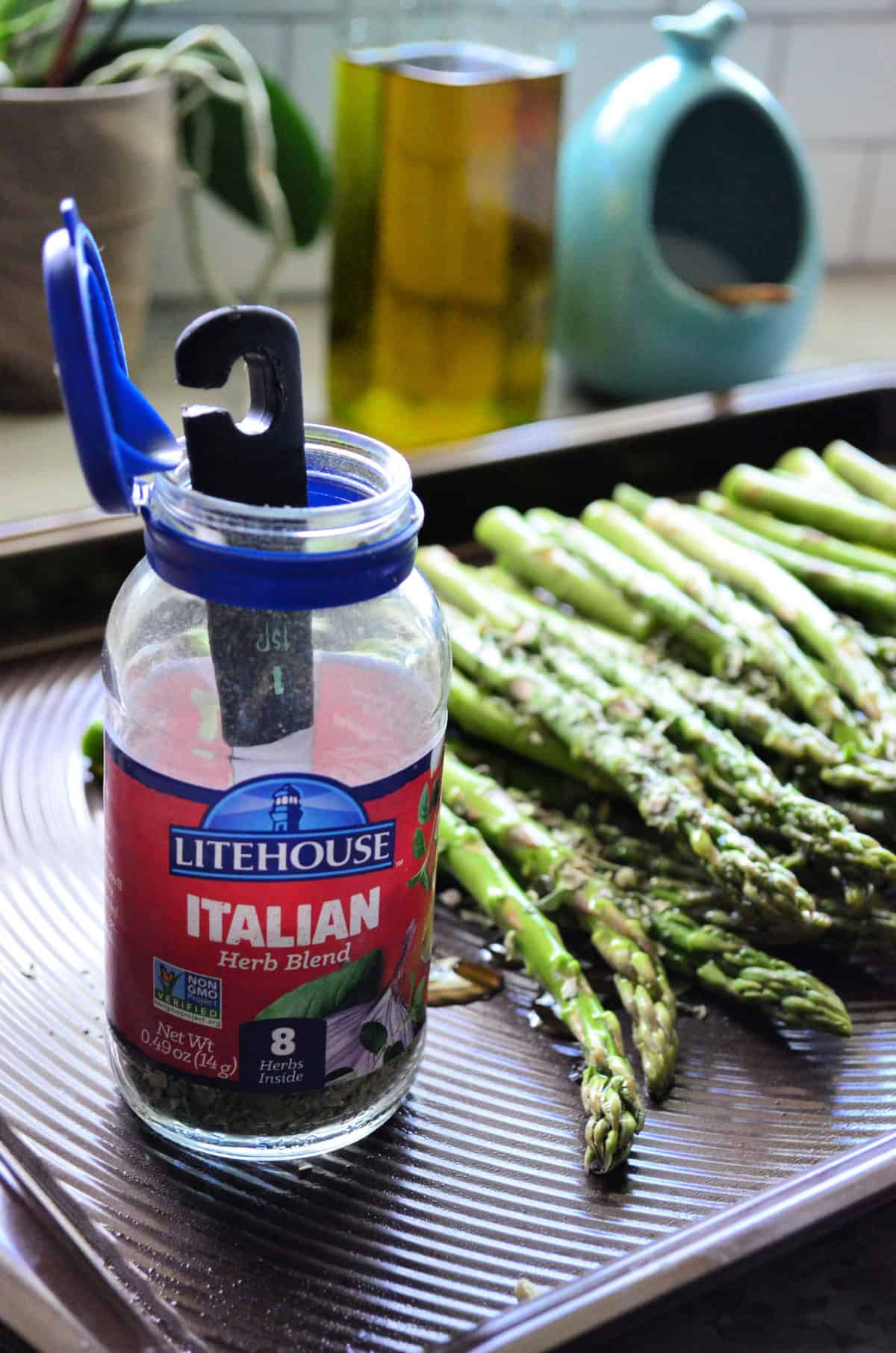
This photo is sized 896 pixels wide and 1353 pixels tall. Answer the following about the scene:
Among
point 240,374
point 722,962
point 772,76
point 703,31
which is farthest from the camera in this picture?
point 772,76

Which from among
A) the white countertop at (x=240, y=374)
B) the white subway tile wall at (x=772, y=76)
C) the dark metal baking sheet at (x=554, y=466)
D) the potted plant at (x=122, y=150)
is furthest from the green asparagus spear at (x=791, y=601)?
the white subway tile wall at (x=772, y=76)

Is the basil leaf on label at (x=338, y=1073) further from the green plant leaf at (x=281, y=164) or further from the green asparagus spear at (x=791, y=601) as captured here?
the green plant leaf at (x=281, y=164)

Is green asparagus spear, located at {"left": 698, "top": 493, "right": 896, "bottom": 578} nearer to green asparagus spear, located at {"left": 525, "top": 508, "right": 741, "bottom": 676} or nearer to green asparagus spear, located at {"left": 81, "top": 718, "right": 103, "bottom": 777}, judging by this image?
green asparagus spear, located at {"left": 525, "top": 508, "right": 741, "bottom": 676}

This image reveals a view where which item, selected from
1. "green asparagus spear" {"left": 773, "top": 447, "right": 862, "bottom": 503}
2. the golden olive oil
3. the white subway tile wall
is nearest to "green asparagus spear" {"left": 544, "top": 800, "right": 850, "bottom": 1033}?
"green asparagus spear" {"left": 773, "top": 447, "right": 862, "bottom": 503}

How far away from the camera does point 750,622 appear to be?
3.19 feet

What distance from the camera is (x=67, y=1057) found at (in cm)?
70

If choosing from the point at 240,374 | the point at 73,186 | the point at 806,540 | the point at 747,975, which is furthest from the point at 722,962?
the point at 73,186

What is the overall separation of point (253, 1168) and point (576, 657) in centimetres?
41

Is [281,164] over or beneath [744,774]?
over

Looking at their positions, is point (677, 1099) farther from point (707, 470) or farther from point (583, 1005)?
point (707, 470)

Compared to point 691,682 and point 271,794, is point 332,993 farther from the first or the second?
point 691,682

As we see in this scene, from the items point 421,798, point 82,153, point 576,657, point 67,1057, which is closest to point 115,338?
point 421,798

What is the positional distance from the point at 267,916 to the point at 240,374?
0.83m

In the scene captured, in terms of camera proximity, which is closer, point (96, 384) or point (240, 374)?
point (96, 384)
